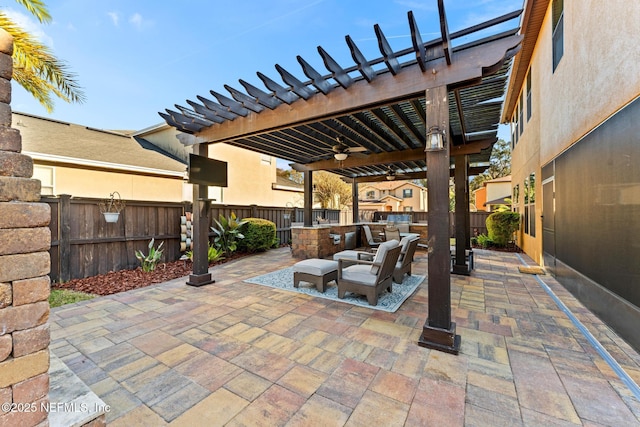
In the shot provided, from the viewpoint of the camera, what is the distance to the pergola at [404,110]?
9.46 feet

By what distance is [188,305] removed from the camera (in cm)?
411

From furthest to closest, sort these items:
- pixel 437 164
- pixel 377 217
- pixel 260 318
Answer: pixel 377 217, pixel 260 318, pixel 437 164

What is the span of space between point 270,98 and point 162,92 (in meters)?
10.9

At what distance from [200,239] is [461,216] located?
5783 millimetres

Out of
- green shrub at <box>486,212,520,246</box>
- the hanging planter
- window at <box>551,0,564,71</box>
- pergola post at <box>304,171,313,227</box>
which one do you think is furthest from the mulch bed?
green shrub at <box>486,212,520,246</box>

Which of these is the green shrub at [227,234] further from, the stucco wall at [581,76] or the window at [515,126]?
the window at [515,126]

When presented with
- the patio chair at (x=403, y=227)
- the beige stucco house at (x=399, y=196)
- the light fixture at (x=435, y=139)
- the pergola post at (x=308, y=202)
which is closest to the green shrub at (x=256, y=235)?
the pergola post at (x=308, y=202)

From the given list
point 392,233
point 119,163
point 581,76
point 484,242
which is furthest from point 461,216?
point 119,163

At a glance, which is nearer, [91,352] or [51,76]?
[91,352]

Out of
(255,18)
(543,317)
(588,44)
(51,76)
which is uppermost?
(255,18)

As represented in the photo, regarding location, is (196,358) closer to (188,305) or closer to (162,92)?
(188,305)

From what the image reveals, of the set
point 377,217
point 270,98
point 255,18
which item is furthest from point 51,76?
point 377,217

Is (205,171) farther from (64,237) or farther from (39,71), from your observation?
(39,71)

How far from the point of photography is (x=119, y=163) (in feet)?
28.6
